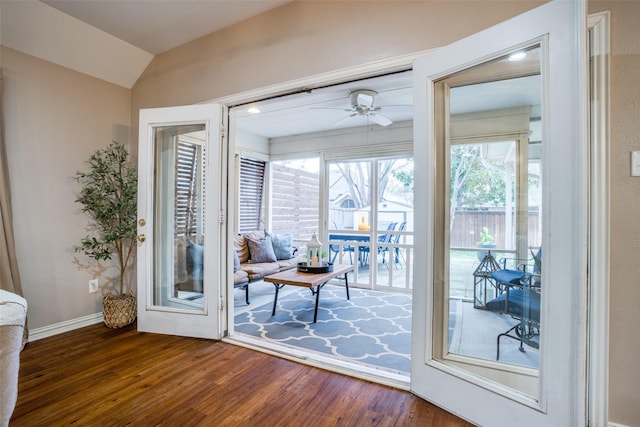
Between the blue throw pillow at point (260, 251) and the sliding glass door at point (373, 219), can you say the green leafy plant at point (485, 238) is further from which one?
the blue throw pillow at point (260, 251)

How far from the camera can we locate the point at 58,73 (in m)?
2.71

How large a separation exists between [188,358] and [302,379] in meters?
0.91

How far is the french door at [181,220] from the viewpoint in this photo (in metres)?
2.58

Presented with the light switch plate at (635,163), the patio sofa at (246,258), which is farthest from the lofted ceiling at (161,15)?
the light switch plate at (635,163)

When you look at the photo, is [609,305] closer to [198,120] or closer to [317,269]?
[317,269]

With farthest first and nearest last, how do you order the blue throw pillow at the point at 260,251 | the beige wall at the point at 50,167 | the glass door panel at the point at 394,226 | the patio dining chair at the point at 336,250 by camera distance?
1. the patio dining chair at the point at 336,250
2. the glass door panel at the point at 394,226
3. the blue throw pillow at the point at 260,251
4. the beige wall at the point at 50,167

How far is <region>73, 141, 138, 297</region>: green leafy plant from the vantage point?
2828mm

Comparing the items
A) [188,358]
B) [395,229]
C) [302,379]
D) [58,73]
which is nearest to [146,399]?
[188,358]

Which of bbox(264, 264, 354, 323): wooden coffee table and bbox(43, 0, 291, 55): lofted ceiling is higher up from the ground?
bbox(43, 0, 291, 55): lofted ceiling

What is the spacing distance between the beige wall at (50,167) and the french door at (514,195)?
3063 millimetres

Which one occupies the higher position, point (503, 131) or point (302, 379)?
point (503, 131)

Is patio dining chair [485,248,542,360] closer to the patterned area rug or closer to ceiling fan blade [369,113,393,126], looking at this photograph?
the patterned area rug

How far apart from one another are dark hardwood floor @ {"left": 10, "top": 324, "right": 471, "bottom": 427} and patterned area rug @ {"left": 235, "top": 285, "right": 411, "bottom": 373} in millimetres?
444

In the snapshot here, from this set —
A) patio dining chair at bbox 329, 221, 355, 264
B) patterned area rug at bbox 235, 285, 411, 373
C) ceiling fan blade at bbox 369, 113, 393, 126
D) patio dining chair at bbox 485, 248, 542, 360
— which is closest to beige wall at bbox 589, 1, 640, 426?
patio dining chair at bbox 485, 248, 542, 360
